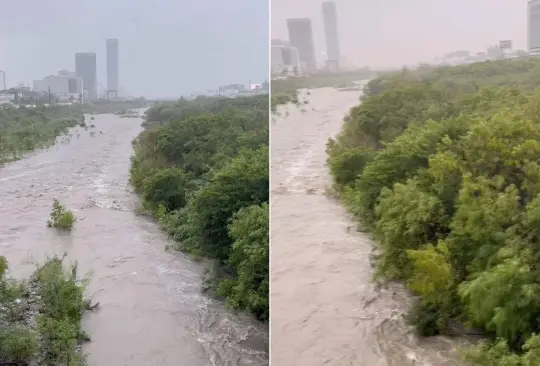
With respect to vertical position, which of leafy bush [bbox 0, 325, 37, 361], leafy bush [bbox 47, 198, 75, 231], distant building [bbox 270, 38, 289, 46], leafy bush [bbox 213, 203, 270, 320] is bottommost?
leafy bush [bbox 0, 325, 37, 361]

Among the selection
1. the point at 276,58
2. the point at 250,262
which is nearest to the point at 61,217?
the point at 250,262

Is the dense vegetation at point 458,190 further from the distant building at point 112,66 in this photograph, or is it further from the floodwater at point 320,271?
the distant building at point 112,66

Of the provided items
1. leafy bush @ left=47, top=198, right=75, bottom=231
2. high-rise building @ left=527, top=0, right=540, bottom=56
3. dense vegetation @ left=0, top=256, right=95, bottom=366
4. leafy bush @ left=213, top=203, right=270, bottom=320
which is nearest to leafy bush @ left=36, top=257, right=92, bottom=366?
dense vegetation @ left=0, top=256, right=95, bottom=366

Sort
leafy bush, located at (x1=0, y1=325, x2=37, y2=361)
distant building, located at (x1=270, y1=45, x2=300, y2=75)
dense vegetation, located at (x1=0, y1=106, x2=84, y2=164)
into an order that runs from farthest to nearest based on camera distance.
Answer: dense vegetation, located at (x1=0, y1=106, x2=84, y2=164)
leafy bush, located at (x1=0, y1=325, x2=37, y2=361)
distant building, located at (x1=270, y1=45, x2=300, y2=75)

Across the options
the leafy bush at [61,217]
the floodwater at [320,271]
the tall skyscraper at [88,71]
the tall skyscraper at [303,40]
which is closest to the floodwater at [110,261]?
the leafy bush at [61,217]

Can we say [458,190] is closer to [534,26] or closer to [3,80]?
[534,26]

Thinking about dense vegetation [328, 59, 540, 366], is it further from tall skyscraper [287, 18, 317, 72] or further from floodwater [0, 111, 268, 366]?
floodwater [0, 111, 268, 366]

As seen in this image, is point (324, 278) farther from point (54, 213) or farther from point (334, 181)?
point (54, 213)
